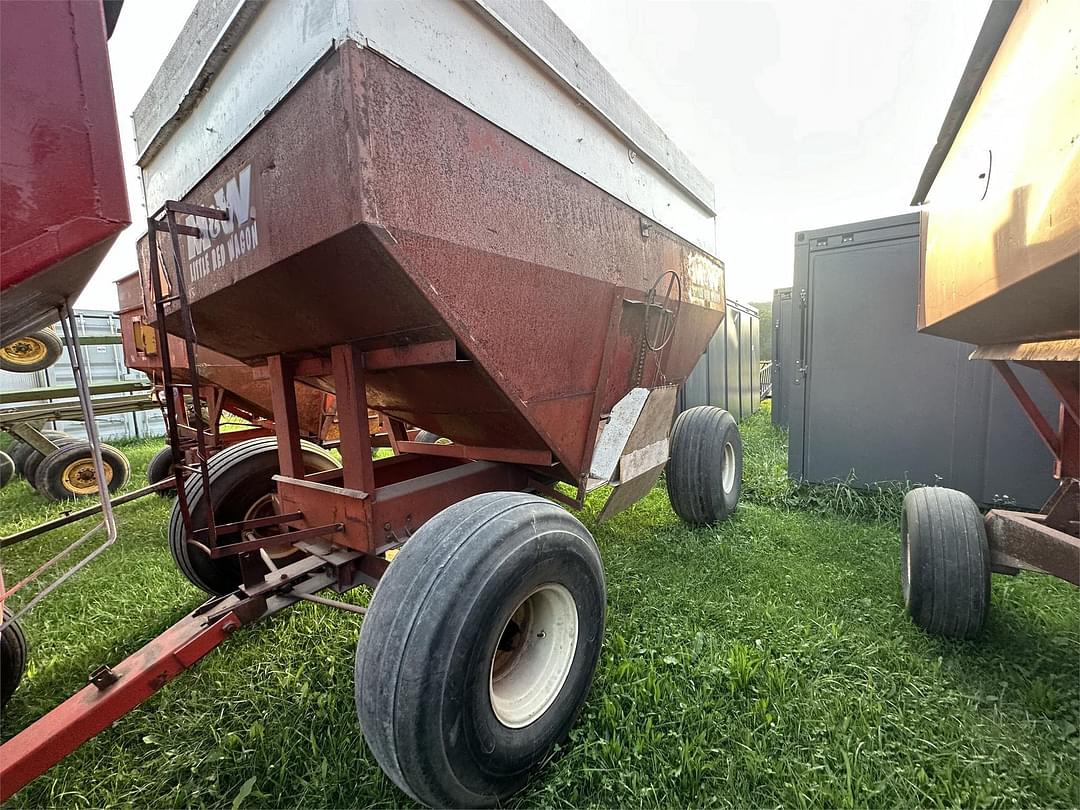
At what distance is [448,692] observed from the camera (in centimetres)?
140

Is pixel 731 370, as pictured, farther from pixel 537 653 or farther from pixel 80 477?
pixel 80 477

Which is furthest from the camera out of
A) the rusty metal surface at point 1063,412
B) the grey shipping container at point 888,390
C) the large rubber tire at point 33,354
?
the large rubber tire at point 33,354

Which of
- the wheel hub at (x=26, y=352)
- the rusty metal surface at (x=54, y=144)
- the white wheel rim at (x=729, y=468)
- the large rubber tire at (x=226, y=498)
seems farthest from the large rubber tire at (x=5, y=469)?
the white wheel rim at (x=729, y=468)

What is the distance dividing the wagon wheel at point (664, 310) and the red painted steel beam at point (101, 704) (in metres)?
2.51

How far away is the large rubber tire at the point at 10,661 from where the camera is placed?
83.7 inches

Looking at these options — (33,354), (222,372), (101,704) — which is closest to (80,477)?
(33,354)

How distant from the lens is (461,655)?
4.69 ft

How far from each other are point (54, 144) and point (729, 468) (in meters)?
4.36

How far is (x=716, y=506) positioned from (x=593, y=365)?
2.05 m

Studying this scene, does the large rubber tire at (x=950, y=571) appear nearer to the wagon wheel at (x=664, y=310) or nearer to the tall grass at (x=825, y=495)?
the wagon wheel at (x=664, y=310)

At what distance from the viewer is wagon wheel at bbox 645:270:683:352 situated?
9.59ft

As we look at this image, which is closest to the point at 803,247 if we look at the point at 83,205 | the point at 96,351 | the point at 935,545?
the point at 935,545

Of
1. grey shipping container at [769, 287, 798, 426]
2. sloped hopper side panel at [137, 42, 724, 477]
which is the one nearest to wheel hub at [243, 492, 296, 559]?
sloped hopper side panel at [137, 42, 724, 477]

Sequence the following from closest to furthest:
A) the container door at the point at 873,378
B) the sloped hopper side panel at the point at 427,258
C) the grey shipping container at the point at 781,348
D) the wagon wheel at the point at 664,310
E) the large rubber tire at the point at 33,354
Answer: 1. the sloped hopper side panel at the point at 427,258
2. the wagon wheel at the point at 664,310
3. the container door at the point at 873,378
4. the large rubber tire at the point at 33,354
5. the grey shipping container at the point at 781,348
